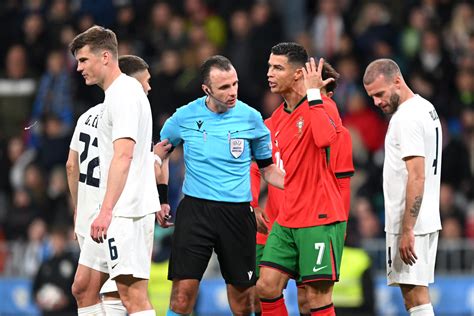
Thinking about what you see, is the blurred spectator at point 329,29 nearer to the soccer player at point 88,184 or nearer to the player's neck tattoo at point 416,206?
the soccer player at point 88,184

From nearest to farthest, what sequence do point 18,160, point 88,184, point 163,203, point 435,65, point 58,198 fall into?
point 88,184, point 163,203, point 58,198, point 435,65, point 18,160

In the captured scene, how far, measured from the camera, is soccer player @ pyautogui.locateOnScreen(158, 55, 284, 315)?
934 cm

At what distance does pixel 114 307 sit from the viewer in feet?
30.3

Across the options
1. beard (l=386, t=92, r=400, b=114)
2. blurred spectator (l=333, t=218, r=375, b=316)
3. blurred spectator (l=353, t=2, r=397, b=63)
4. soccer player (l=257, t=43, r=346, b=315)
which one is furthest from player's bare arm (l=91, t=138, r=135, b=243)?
blurred spectator (l=353, t=2, r=397, b=63)

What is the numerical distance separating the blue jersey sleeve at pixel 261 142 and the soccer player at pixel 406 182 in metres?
0.92

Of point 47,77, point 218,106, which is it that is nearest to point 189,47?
point 47,77

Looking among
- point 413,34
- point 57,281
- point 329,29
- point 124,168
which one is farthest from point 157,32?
point 124,168

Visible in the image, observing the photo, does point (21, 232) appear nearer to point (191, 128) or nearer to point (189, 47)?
point (189, 47)

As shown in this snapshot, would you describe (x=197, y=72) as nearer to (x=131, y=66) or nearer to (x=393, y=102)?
(x=131, y=66)

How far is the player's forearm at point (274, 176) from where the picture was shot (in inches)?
378

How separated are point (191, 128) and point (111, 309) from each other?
1.59m

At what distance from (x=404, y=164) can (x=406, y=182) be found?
0.48 feet

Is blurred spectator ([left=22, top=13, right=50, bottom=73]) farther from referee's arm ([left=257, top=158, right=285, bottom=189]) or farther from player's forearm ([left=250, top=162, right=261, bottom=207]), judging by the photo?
referee's arm ([left=257, top=158, right=285, bottom=189])

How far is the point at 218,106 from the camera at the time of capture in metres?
9.49
